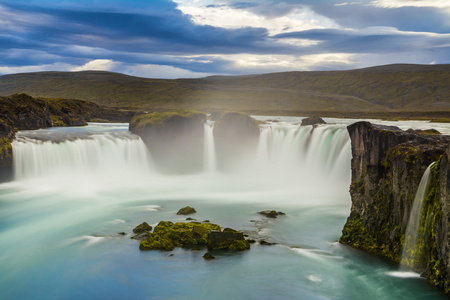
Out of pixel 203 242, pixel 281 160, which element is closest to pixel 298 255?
pixel 203 242

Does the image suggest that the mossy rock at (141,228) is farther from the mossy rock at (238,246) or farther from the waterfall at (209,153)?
the waterfall at (209,153)

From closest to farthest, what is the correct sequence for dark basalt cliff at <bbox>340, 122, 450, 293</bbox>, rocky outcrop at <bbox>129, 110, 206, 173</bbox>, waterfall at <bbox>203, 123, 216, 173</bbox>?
dark basalt cliff at <bbox>340, 122, 450, 293</bbox> < rocky outcrop at <bbox>129, 110, 206, 173</bbox> < waterfall at <bbox>203, 123, 216, 173</bbox>

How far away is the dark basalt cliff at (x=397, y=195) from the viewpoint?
13.2 metres

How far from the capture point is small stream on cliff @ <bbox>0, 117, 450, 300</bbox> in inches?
599

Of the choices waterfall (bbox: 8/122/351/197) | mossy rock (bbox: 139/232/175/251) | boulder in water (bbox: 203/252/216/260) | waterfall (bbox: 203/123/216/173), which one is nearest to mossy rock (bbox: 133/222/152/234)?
mossy rock (bbox: 139/232/175/251)

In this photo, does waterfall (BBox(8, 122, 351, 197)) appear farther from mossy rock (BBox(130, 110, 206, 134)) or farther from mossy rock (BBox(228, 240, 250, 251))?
mossy rock (BBox(228, 240, 250, 251))

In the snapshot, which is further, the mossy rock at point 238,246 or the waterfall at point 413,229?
the mossy rock at point 238,246

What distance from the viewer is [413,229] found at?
14.9 meters

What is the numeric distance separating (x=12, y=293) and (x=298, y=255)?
11.5 meters

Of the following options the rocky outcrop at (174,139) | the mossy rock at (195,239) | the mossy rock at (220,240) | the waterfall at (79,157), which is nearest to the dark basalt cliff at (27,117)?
the waterfall at (79,157)

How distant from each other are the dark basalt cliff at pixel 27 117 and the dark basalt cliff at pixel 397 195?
27788 millimetres

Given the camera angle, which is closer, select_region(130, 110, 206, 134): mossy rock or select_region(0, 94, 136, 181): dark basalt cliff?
select_region(0, 94, 136, 181): dark basalt cliff

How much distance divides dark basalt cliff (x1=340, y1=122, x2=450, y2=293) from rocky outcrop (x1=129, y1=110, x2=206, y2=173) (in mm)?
27093

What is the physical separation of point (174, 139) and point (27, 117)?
17.1m
